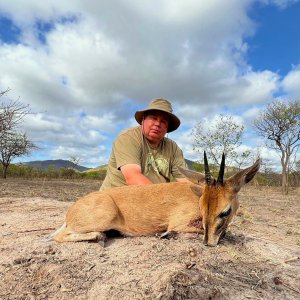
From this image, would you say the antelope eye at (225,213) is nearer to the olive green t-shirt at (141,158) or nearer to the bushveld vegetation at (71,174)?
the olive green t-shirt at (141,158)

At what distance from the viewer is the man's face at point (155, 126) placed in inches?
258

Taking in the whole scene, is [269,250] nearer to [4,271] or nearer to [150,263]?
[150,263]

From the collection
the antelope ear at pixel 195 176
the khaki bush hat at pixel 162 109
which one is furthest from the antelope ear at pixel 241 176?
the khaki bush hat at pixel 162 109

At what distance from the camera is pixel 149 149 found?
668cm

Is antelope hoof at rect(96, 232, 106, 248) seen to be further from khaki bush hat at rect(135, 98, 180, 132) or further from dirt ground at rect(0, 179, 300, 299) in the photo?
khaki bush hat at rect(135, 98, 180, 132)

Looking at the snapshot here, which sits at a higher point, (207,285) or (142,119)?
(142,119)

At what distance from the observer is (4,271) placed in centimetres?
392

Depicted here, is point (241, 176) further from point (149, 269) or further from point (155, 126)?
point (155, 126)

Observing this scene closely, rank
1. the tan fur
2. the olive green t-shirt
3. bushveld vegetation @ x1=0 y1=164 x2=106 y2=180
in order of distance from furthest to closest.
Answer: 1. bushveld vegetation @ x1=0 y1=164 x2=106 y2=180
2. the olive green t-shirt
3. the tan fur

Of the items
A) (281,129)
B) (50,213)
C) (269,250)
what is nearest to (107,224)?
(269,250)

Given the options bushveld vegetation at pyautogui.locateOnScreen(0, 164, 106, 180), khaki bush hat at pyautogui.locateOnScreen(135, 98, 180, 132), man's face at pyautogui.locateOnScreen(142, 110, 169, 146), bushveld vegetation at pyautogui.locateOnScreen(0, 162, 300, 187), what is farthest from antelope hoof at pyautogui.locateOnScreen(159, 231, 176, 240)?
bushveld vegetation at pyautogui.locateOnScreen(0, 164, 106, 180)

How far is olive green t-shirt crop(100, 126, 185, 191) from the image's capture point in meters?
6.23

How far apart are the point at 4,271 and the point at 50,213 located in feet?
15.0

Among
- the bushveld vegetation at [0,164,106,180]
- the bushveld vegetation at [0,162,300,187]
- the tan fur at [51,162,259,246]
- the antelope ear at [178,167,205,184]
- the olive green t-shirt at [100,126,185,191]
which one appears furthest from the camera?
the bushveld vegetation at [0,164,106,180]
